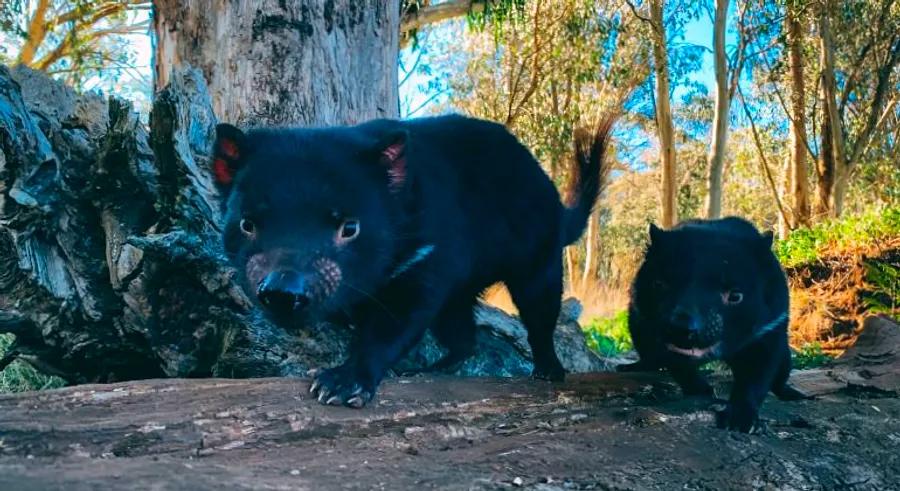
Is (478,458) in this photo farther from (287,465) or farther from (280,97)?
(280,97)

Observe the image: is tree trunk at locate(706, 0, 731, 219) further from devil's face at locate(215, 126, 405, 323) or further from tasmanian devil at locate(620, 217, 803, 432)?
devil's face at locate(215, 126, 405, 323)

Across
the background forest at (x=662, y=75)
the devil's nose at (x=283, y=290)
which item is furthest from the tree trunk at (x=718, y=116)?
the devil's nose at (x=283, y=290)

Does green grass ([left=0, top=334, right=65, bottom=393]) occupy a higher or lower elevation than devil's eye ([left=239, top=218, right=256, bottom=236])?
lower

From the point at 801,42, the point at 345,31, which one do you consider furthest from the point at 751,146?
the point at 345,31

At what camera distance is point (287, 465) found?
85.0 inches

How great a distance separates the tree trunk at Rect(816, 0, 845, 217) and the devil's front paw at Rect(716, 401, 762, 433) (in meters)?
20.6

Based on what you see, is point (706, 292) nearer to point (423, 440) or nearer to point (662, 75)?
point (423, 440)

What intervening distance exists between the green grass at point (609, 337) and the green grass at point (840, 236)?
2544mm

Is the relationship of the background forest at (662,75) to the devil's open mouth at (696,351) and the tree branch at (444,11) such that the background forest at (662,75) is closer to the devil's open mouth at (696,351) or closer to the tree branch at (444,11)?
the tree branch at (444,11)

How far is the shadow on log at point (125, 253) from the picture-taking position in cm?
396

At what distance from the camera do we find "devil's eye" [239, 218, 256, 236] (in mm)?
2726

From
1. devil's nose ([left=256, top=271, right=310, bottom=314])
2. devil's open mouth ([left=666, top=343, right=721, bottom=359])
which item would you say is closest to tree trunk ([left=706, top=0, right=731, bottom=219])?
devil's open mouth ([left=666, top=343, right=721, bottom=359])

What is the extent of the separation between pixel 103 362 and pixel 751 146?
3085 centimetres

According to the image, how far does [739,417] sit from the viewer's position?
3217mm
